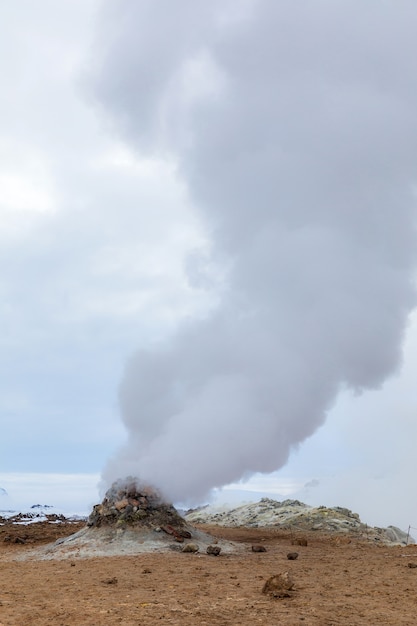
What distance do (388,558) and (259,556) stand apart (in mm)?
4517

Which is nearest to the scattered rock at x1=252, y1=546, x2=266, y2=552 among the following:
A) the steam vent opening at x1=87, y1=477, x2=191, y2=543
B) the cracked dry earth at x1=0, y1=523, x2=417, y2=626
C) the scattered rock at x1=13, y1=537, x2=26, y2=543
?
the cracked dry earth at x1=0, y1=523, x2=417, y2=626

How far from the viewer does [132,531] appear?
22547 millimetres

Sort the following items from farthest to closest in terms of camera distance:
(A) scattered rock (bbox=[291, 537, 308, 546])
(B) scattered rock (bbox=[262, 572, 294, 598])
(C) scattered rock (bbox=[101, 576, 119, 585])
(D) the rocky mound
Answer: (D) the rocky mound
(A) scattered rock (bbox=[291, 537, 308, 546])
(C) scattered rock (bbox=[101, 576, 119, 585])
(B) scattered rock (bbox=[262, 572, 294, 598])

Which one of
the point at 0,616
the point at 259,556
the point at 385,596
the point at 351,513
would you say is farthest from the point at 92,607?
the point at 351,513

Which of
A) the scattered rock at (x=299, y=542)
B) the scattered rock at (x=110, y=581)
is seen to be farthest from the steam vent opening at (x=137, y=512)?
the scattered rock at (x=110, y=581)

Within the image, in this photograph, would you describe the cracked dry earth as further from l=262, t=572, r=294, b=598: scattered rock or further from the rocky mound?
the rocky mound

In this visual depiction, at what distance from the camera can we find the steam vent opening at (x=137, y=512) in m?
23.0

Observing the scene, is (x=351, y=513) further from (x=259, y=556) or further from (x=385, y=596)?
(x=385, y=596)

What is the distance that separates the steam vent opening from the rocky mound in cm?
1063

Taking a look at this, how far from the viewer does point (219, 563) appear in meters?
18.6

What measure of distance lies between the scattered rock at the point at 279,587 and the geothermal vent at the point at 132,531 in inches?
285

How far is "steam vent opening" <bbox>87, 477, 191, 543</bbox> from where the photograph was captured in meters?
23.0

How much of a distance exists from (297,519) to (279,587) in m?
21.8

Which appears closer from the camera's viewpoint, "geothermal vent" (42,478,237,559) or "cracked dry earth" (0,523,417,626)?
"cracked dry earth" (0,523,417,626)
